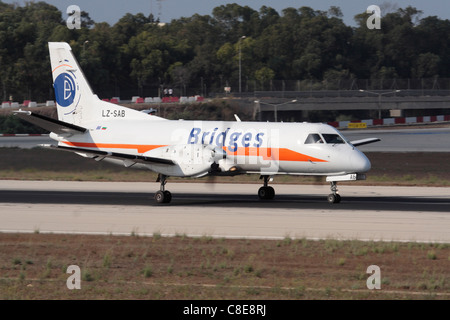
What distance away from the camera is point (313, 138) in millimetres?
30797

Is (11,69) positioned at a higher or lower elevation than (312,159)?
higher

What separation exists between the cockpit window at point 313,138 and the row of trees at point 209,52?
89.7 meters

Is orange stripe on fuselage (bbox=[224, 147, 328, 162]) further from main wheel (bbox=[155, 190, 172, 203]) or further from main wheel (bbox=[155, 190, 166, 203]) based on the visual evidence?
main wheel (bbox=[155, 190, 166, 203])

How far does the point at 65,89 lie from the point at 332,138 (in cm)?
1269

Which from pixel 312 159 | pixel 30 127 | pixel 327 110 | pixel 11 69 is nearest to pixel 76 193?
pixel 312 159

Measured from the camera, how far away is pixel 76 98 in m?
34.3

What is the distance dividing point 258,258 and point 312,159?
1114 cm

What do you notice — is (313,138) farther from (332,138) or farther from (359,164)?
(359,164)

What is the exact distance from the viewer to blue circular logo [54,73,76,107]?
3438 centimetres

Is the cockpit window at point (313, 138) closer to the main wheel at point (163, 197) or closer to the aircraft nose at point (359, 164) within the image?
the aircraft nose at point (359, 164)

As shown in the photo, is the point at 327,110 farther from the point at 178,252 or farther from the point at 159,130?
the point at 178,252

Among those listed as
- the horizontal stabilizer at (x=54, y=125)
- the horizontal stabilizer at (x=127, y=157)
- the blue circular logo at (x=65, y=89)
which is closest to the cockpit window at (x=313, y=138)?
the horizontal stabilizer at (x=127, y=157)

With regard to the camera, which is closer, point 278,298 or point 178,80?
point 278,298
